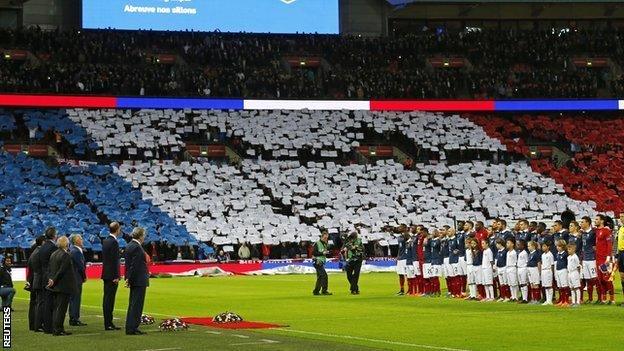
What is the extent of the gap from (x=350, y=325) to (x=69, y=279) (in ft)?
19.3

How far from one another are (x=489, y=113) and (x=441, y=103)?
193 inches

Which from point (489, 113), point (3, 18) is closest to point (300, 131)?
point (489, 113)

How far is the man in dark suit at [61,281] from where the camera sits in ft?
71.3

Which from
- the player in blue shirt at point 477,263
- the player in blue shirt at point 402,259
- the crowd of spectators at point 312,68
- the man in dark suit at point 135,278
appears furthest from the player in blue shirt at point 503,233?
the crowd of spectators at point 312,68

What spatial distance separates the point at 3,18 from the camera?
71.9m

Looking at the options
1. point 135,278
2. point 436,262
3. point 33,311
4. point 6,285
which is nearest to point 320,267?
point 436,262

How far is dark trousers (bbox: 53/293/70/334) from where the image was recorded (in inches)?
859

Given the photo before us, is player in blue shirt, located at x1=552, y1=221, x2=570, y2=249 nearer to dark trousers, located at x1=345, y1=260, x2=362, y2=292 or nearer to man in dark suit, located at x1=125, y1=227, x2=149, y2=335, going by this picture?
dark trousers, located at x1=345, y1=260, x2=362, y2=292

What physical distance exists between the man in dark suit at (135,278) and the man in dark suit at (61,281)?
111cm

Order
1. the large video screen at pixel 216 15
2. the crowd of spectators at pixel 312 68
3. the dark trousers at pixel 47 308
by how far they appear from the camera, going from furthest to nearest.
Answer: the large video screen at pixel 216 15 → the crowd of spectators at pixel 312 68 → the dark trousers at pixel 47 308

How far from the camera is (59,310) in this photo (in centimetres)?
2189

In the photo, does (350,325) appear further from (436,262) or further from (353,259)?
(353,259)

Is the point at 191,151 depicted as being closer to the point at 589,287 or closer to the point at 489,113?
the point at 489,113

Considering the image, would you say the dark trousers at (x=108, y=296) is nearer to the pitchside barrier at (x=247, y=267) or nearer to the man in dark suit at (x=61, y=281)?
the man in dark suit at (x=61, y=281)
